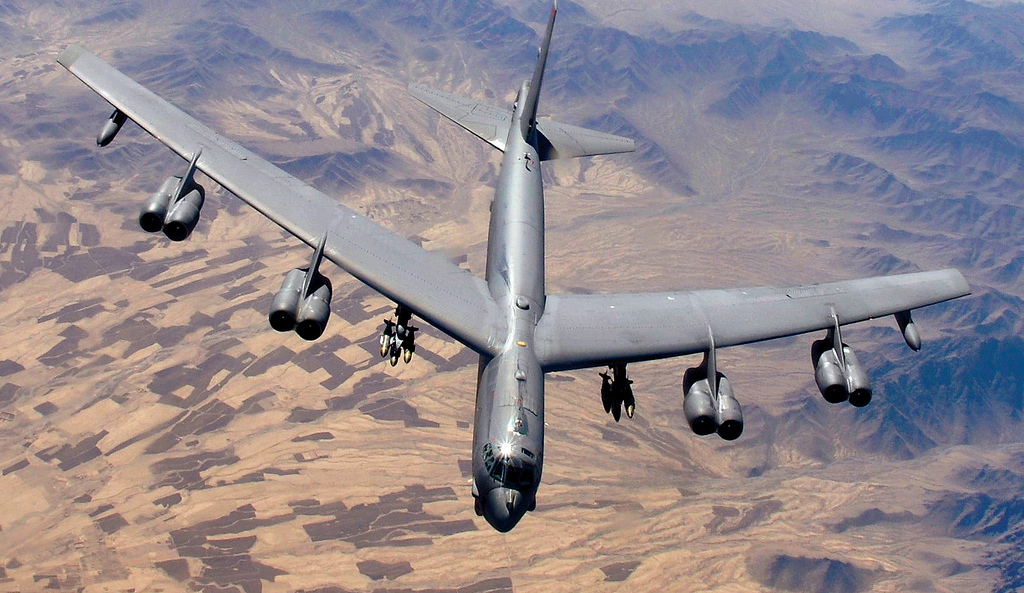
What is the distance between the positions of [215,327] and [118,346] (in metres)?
16.6

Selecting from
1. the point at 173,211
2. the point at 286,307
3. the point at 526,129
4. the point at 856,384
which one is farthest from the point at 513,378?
the point at 526,129

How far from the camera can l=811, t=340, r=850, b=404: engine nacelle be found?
35125 mm

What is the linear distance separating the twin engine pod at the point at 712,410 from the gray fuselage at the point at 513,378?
284 inches

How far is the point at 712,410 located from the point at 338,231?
69.8ft

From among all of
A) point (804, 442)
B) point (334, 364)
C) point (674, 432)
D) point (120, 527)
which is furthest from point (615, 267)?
point (120, 527)

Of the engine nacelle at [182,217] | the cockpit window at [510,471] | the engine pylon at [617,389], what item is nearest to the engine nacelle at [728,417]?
the engine pylon at [617,389]

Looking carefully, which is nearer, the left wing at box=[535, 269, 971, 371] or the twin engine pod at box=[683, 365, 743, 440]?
the twin engine pod at box=[683, 365, 743, 440]

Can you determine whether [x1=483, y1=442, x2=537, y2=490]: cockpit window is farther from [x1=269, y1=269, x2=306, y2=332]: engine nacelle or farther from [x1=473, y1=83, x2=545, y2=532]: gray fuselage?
[x1=269, y1=269, x2=306, y2=332]: engine nacelle

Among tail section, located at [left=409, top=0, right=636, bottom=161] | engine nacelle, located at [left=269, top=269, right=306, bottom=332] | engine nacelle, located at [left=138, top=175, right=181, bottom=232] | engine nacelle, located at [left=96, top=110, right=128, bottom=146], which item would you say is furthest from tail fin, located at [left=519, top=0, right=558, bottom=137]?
engine nacelle, located at [left=96, top=110, right=128, bottom=146]

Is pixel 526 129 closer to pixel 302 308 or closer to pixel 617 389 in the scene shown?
pixel 617 389

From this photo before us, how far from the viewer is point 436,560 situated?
7988 cm

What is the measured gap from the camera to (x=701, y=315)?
37.6 m

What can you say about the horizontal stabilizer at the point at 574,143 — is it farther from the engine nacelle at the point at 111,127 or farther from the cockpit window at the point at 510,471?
the cockpit window at the point at 510,471

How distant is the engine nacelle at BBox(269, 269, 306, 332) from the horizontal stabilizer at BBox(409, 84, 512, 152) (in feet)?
81.9
